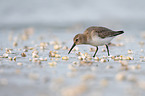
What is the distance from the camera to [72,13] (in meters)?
14.9

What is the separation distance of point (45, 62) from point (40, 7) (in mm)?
9054

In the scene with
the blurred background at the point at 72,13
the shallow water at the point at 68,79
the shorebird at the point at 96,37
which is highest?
the blurred background at the point at 72,13

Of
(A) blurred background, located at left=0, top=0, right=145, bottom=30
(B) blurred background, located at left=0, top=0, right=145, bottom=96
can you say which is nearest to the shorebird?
(B) blurred background, located at left=0, top=0, right=145, bottom=96

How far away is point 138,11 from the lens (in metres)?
15.5

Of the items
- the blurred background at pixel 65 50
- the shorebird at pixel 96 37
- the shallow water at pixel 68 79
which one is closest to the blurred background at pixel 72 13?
the blurred background at pixel 65 50

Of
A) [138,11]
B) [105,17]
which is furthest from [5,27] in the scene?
[138,11]

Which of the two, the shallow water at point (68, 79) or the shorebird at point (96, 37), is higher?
the shorebird at point (96, 37)

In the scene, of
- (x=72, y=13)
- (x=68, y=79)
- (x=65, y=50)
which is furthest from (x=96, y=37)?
(x=72, y=13)

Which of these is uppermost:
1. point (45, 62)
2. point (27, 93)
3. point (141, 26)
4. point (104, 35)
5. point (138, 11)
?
point (138, 11)

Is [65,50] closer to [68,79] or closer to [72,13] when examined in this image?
[68,79]

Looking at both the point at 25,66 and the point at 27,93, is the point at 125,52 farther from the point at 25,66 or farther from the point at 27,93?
the point at 27,93

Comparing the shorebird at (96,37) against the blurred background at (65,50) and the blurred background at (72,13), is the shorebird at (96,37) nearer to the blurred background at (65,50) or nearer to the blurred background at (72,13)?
the blurred background at (65,50)

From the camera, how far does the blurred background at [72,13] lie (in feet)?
44.8

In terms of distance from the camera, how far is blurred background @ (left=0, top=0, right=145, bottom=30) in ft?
44.8
